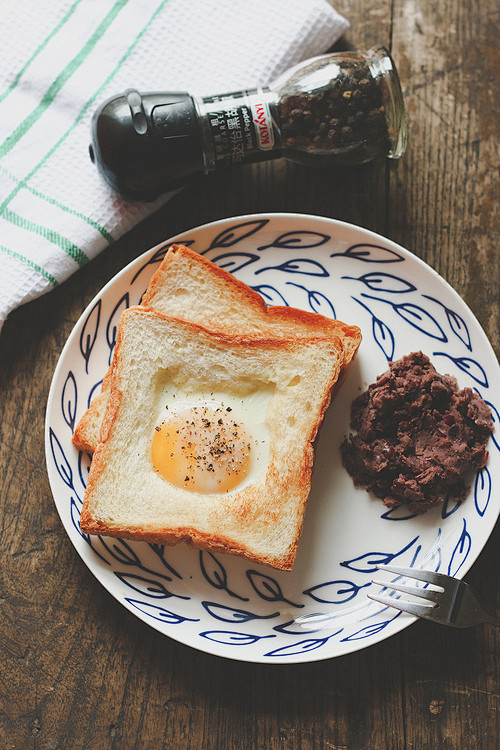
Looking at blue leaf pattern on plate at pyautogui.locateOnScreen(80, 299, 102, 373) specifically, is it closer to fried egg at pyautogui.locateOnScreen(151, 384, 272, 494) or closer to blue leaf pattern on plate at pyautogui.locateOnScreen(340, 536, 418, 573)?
fried egg at pyautogui.locateOnScreen(151, 384, 272, 494)

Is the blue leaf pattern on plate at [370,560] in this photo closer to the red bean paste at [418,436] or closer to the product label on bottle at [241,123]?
the red bean paste at [418,436]

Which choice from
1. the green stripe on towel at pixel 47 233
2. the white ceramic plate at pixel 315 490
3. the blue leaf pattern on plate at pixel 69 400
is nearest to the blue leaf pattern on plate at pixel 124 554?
the white ceramic plate at pixel 315 490

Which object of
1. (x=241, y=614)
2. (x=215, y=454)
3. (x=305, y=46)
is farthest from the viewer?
(x=305, y=46)

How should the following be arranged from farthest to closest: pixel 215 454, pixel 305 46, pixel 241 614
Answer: pixel 305 46 < pixel 241 614 < pixel 215 454

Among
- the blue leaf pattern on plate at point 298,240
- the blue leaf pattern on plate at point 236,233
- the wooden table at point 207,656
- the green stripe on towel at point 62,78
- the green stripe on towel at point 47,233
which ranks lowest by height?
the wooden table at point 207,656

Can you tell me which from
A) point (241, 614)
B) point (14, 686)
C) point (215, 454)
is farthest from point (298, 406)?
point (14, 686)

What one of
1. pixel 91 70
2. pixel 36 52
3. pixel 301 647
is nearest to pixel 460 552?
pixel 301 647

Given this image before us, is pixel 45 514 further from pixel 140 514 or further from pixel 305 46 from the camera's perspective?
Result: pixel 305 46
